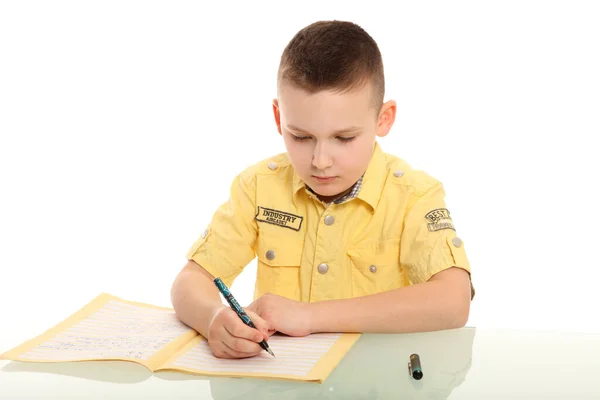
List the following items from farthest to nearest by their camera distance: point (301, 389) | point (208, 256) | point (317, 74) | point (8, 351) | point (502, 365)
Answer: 1. point (208, 256)
2. point (317, 74)
3. point (8, 351)
4. point (502, 365)
5. point (301, 389)

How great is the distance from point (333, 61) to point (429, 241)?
0.44 meters

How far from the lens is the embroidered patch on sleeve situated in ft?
6.23

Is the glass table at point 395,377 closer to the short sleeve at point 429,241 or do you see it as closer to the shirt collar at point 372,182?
the short sleeve at point 429,241

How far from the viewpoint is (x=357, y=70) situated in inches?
72.3

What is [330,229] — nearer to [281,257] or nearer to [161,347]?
[281,257]

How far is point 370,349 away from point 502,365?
0.24m

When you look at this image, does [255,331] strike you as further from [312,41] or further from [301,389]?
[312,41]

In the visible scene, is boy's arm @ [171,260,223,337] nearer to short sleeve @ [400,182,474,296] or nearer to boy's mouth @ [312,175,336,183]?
boy's mouth @ [312,175,336,183]

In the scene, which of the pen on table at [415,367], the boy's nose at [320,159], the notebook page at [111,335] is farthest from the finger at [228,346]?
the boy's nose at [320,159]

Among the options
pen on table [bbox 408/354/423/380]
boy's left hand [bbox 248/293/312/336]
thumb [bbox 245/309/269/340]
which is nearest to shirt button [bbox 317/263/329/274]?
boy's left hand [bbox 248/293/312/336]

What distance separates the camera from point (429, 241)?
1882 mm

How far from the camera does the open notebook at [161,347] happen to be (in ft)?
4.94

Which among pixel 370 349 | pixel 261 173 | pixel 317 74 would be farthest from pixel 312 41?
pixel 370 349

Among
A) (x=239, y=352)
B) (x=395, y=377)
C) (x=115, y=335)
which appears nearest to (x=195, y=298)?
(x=115, y=335)
